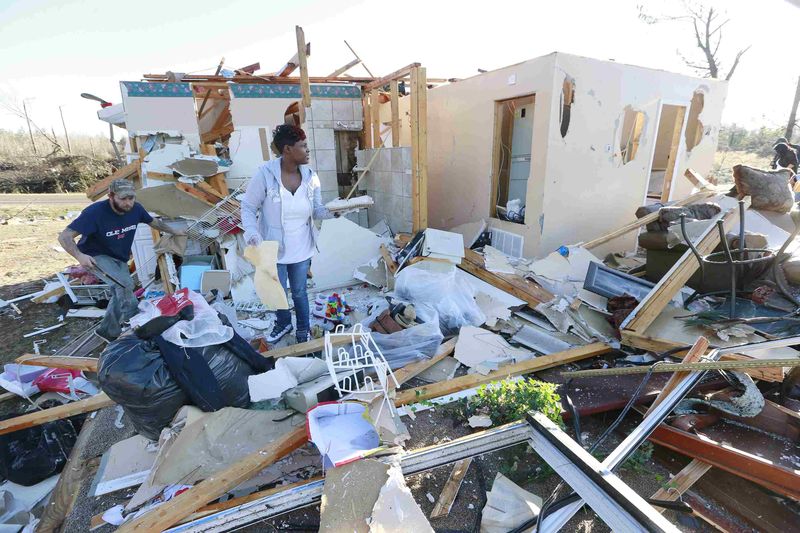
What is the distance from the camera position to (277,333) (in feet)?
12.1

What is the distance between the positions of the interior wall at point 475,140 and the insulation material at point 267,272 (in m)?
3.61

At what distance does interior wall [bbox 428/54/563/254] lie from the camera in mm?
4918

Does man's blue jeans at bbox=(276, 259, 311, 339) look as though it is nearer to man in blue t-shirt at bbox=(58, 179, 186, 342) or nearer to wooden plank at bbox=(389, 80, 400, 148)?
man in blue t-shirt at bbox=(58, 179, 186, 342)

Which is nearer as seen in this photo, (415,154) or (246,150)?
(415,154)

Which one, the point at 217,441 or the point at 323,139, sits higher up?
the point at 323,139

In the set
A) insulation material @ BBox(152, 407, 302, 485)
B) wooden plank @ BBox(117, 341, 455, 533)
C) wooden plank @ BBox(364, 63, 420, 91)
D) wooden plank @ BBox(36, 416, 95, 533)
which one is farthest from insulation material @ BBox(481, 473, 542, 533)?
wooden plank @ BBox(364, 63, 420, 91)

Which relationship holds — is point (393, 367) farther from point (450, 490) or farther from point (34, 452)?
point (34, 452)

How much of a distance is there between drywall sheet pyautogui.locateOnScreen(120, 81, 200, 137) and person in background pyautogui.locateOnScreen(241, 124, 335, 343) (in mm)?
3774

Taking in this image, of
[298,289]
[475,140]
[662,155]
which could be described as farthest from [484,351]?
[662,155]

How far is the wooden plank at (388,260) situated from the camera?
16.0ft

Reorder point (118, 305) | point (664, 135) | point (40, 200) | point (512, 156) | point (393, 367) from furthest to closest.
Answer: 1. point (40, 200)
2. point (664, 135)
3. point (512, 156)
4. point (118, 305)
5. point (393, 367)

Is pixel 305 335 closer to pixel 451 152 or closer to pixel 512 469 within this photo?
pixel 512 469

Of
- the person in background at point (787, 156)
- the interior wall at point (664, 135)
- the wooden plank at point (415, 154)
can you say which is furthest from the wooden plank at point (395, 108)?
the person in background at point (787, 156)

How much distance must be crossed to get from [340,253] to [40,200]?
1636 centimetres
